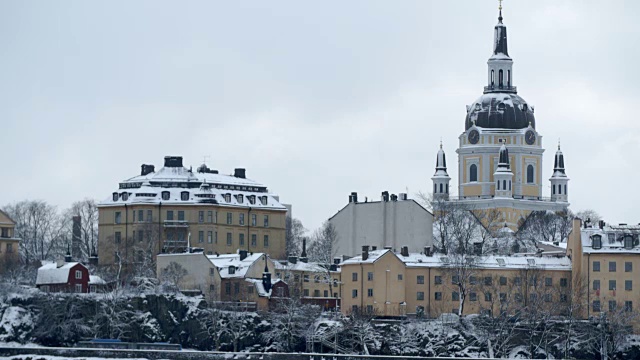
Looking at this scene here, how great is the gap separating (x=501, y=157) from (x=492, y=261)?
195ft

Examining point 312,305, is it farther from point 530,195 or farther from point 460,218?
point 530,195

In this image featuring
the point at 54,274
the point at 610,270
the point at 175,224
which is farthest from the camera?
the point at 175,224

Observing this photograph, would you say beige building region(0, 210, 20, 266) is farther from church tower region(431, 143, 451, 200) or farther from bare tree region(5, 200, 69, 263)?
church tower region(431, 143, 451, 200)

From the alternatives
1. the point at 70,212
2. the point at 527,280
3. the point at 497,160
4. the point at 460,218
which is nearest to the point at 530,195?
the point at 497,160

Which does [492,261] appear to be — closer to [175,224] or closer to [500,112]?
[175,224]

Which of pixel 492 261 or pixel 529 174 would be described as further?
pixel 529 174

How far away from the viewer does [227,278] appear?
122 metres

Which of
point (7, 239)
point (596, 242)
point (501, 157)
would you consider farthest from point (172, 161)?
point (501, 157)

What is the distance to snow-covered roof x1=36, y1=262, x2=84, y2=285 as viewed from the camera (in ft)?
400

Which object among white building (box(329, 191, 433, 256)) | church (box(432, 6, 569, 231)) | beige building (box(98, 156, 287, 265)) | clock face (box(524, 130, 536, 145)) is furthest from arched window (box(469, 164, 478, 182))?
beige building (box(98, 156, 287, 265))

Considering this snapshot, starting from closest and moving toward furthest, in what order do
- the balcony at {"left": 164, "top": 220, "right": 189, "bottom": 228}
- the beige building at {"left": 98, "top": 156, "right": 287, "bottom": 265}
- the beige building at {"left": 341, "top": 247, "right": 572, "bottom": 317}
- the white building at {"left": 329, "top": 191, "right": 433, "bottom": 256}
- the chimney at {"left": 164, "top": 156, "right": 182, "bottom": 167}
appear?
the beige building at {"left": 341, "top": 247, "right": 572, "bottom": 317}
the beige building at {"left": 98, "top": 156, "right": 287, "bottom": 265}
the balcony at {"left": 164, "top": 220, "right": 189, "bottom": 228}
the chimney at {"left": 164, "top": 156, "right": 182, "bottom": 167}
the white building at {"left": 329, "top": 191, "right": 433, "bottom": 256}

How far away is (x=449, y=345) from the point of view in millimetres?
112312

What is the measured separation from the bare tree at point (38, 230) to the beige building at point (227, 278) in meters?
24.6

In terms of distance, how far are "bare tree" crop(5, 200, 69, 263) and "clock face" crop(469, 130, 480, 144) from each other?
1701 inches
